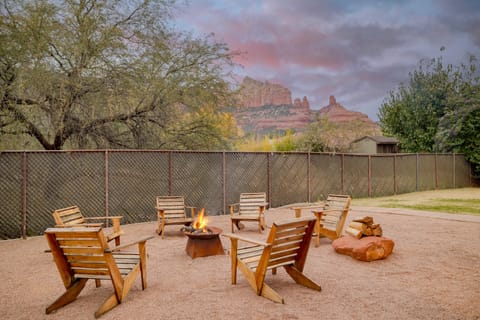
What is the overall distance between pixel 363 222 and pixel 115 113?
7984 millimetres

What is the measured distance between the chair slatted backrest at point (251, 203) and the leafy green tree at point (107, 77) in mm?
4248

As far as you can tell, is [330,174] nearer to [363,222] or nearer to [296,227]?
[363,222]

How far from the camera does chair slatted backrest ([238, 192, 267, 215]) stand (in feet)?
26.5

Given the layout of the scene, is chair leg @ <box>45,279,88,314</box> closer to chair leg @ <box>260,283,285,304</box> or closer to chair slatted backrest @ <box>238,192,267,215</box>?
chair leg @ <box>260,283,285,304</box>

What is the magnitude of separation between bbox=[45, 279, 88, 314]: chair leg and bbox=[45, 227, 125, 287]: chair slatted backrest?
0.10 metres

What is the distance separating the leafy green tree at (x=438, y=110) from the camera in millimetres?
20672

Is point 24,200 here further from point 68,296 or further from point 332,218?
point 332,218

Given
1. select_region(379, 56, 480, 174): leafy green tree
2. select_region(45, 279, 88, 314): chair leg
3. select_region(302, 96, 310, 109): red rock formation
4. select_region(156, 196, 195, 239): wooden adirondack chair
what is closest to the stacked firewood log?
select_region(156, 196, 195, 239): wooden adirondack chair

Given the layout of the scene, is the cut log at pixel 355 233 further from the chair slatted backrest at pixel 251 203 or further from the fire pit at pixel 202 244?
the chair slatted backrest at pixel 251 203

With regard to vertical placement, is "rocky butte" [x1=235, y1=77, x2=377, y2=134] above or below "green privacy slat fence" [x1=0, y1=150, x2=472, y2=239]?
above

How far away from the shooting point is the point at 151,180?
363 inches

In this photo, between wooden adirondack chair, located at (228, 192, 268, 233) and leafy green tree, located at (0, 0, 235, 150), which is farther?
leafy green tree, located at (0, 0, 235, 150)

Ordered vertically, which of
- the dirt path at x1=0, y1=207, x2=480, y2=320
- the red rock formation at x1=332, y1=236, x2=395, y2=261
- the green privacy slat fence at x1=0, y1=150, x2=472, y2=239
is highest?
the green privacy slat fence at x1=0, y1=150, x2=472, y2=239

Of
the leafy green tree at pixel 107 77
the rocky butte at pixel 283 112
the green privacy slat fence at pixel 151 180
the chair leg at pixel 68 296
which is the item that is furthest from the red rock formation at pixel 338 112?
the chair leg at pixel 68 296
